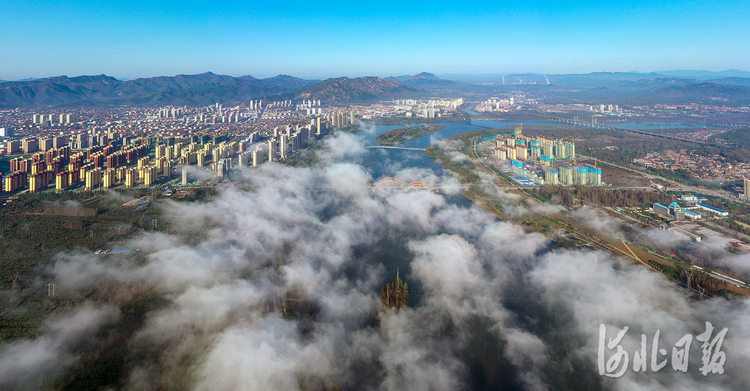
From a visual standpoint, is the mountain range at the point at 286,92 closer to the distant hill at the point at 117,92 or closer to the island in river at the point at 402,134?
the distant hill at the point at 117,92

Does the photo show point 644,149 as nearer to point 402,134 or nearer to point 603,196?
point 603,196

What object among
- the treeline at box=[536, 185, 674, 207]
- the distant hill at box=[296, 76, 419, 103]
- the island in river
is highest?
the distant hill at box=[296, 76, 419, 103]

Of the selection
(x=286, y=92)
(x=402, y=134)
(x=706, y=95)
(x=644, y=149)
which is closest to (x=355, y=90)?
(x=286, y=92)

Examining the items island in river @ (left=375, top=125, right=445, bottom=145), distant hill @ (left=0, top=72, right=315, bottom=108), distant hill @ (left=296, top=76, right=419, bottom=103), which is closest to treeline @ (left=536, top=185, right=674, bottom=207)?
island in river @ (left=375, top=125, right=445, bottom=145)

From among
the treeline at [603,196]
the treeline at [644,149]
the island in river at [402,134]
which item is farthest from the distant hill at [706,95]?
the treeline at [603,196]

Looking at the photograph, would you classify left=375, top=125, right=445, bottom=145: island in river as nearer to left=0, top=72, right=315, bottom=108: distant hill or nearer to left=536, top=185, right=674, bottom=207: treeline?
left=536, top=185, right=674, bottom=207: treeline

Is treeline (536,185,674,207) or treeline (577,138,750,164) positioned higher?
treeline (577,138,750,164)

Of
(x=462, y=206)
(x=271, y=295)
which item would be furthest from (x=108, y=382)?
(x=462, y=206)

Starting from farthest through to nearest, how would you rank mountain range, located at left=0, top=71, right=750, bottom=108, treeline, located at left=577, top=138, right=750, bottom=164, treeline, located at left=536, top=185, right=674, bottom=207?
mountain range, located at left=0, top=71, right=750, bottom=108 < treeline, located at left=577, top=138, right=750, bottom=164 < treeline, located at left=536, top=185, right=674, bottom=207
